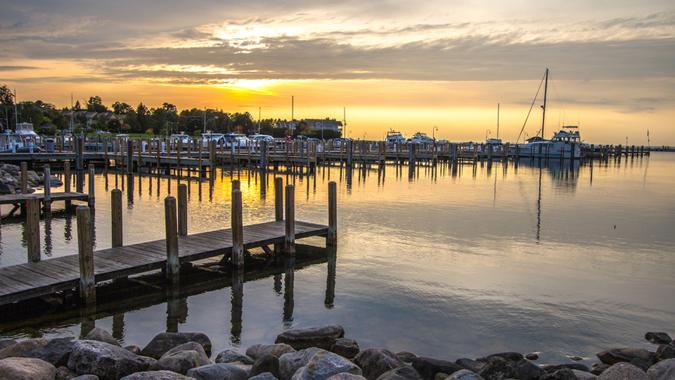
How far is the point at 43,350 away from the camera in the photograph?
339 inches

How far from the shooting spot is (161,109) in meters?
158

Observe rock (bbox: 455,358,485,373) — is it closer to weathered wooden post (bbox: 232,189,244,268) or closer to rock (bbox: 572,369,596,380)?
rock (bbox: 572,369,596,380)

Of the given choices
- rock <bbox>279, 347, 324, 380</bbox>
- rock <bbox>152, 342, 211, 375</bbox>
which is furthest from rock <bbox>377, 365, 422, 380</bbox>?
rock <bbox>152, 342, 211, 375</bbox>

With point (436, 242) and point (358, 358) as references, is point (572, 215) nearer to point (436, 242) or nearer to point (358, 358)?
point (436, 242)

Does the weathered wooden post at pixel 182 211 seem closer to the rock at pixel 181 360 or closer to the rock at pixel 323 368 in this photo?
the rock at pixel 181 360

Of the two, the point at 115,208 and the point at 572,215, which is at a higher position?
the point at 115,208

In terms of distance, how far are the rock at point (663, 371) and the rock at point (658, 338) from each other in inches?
136

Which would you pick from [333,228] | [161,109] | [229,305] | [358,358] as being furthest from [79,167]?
[161,109]

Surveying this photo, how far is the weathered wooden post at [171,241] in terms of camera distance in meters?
13.4

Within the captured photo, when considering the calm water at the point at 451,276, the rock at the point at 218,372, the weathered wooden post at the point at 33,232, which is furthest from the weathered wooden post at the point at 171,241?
the rock at the point at 218,372

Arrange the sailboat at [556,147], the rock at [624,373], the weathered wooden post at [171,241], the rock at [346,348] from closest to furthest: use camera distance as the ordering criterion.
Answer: the rock at [624,373] < the rock at [346,348] < the weathered wooden post at [171,241] < the sailboat at [556,147]

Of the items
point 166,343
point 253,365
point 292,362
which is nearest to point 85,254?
point 166,343

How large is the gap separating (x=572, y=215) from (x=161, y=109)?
468 ft

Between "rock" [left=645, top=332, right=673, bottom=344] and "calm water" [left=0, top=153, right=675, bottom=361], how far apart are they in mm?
301
